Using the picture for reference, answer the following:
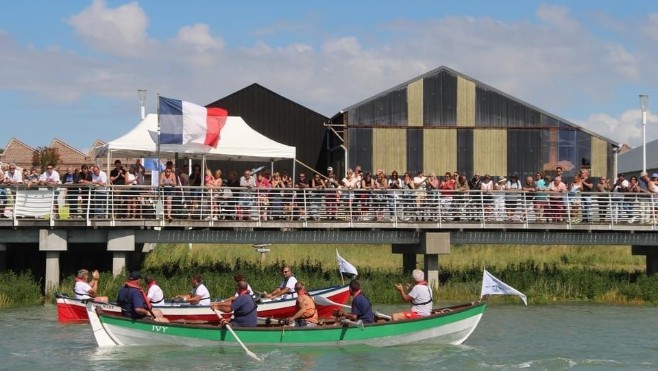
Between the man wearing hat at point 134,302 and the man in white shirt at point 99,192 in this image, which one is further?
the man in white shirt at point 99,192

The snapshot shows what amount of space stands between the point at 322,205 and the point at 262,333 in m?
9.95

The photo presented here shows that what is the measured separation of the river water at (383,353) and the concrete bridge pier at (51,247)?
3962 mm

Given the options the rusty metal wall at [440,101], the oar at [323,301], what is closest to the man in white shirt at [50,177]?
the oar at [323,301]

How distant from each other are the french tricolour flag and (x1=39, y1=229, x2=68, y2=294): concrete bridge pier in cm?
387

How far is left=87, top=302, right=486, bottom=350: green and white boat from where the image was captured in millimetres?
23094

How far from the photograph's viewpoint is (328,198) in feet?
108

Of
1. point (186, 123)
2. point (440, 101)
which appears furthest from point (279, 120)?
point (186, 123)

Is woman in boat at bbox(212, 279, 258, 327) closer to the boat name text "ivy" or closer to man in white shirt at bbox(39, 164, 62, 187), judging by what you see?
the boat name text "ivy"

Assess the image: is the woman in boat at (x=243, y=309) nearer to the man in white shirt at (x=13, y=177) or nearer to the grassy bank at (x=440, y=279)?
the grassy bank at (x=440, y=279)

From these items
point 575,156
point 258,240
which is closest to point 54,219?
point 258,240

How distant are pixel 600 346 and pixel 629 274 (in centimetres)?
1141

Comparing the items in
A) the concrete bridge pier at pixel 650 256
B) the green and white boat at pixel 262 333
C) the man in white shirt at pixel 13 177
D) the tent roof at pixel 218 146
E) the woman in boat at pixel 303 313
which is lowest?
the green and white boat at pixel 262 333

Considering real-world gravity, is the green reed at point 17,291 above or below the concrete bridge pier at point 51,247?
below

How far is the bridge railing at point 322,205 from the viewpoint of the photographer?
31469 millimetres
